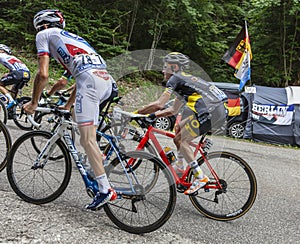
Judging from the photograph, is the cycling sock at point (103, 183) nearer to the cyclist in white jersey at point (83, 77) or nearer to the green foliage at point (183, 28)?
the cyclist in white jersey at point (83, 77)

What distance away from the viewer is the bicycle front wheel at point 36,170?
373 centimetres

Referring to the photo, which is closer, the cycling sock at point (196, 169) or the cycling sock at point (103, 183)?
the cycling sock at point (103, 183)

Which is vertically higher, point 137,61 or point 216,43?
point 216,43

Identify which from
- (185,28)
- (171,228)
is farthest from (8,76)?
(185,28)

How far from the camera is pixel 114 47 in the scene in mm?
16156

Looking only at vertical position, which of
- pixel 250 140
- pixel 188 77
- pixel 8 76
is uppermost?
pixel 188 77

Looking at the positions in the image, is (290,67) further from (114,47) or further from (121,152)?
(121,152)

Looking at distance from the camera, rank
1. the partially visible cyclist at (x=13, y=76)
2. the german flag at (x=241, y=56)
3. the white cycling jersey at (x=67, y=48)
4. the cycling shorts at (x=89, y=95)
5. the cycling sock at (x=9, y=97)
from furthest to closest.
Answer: the german flag at (x=241, y=56), the partially visible cyclist at (x=13, y=76), the cycling sock at (x=9, y=97), the white cycling jersey at (x=67, y=48), the cycling shorts at (x=89, y=95)

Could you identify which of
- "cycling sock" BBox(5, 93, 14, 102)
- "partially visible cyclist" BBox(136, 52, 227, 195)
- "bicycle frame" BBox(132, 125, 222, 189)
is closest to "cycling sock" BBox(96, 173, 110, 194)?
"bicycle frame" BBox(132, 125, 222, 189)

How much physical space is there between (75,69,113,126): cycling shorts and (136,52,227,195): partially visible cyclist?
0.81 m

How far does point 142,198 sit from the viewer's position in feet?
11.9

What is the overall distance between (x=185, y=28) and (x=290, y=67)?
22.6ft

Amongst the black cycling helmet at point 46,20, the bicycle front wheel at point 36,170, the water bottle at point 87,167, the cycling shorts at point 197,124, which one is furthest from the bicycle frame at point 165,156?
the black cycling helmet at point 46,20

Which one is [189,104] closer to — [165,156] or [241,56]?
[165,156]
